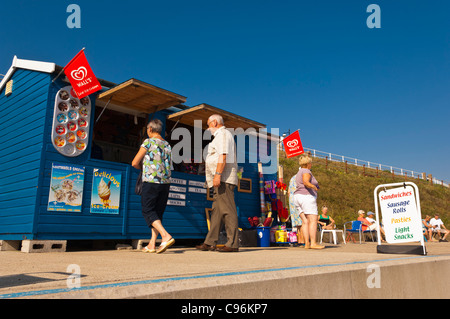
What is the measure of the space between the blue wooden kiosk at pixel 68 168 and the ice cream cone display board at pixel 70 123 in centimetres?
2

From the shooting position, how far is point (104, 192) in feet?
21.8

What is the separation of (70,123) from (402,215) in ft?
18.0

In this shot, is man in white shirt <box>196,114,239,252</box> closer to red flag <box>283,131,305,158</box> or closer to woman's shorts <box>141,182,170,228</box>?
woman's shorts <box>141,182,170,228</box>

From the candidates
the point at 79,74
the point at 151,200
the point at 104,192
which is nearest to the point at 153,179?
the point at 151,200

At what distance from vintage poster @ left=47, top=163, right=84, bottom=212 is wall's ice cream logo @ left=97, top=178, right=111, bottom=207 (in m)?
0.33

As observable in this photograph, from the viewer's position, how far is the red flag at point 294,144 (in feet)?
38.9

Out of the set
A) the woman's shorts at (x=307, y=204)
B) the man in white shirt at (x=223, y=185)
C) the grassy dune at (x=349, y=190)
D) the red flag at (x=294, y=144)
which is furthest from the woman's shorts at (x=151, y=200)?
the grassy dune at (x=349, y=190)

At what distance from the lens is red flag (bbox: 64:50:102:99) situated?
6160 millimetres

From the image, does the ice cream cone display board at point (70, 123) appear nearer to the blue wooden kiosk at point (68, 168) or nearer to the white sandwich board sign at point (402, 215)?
the blue wooden kiosk at point (68, 168)

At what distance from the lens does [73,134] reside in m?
6.53

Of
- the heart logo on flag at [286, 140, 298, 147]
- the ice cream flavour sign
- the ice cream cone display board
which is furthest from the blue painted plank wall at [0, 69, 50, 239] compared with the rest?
the heart logo on flag at [286, 140, 298, 147]
